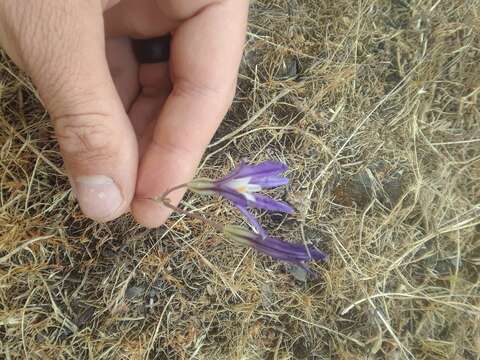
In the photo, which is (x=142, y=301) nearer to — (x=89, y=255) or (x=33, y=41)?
(x=89, y=255)

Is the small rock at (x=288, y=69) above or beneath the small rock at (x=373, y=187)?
above

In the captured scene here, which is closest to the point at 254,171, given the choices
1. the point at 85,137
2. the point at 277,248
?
the point at 277,248

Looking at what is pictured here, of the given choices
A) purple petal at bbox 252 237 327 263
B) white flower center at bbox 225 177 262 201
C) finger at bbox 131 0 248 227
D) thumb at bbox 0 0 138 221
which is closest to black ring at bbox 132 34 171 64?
finger at bbox 131 0 248 227

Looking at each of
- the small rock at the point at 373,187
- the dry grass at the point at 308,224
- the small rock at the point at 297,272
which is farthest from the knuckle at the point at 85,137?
the small rock at the point at 373,187

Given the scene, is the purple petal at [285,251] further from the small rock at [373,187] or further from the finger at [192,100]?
the small rock at [373,187]

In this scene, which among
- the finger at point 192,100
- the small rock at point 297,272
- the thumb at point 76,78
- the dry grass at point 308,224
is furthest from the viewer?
the small rock at point 297,272

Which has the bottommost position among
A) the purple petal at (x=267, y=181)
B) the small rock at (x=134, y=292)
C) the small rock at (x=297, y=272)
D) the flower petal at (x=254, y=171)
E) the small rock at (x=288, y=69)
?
the small rock at (x=297, y=272)

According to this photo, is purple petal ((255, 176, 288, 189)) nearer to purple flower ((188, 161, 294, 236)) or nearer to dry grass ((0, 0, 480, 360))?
purple flower ((188, 161, 294, 236))

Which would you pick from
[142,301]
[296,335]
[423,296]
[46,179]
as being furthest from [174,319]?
[423,296]

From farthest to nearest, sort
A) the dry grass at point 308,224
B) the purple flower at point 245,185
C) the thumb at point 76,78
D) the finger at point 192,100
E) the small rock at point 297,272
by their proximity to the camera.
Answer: the small rock at point 297,272, the dry grass at point 308,224, the finger at point 192,100, the purple flower at point 245,185, the thumb at point 76,78
